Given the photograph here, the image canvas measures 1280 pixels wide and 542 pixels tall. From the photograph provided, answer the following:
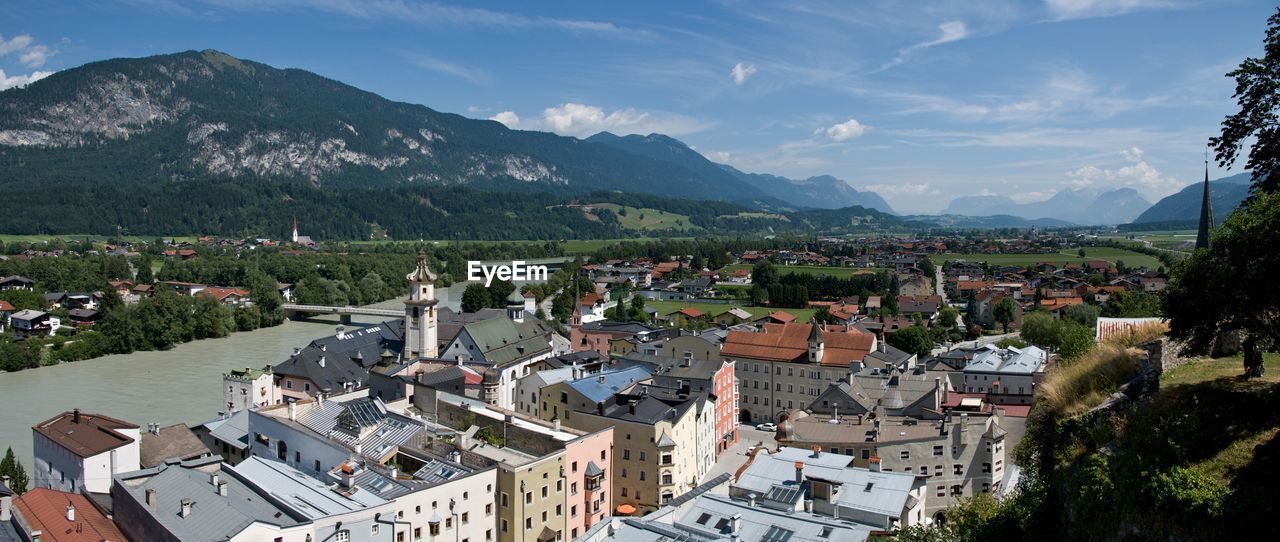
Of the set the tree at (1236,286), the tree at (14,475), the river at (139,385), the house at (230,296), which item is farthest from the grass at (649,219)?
the tree at (1236,286)

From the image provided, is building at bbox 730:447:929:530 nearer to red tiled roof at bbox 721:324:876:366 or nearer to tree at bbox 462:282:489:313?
red tiled roof at bbox 721:324:876:366

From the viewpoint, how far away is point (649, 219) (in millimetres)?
180625

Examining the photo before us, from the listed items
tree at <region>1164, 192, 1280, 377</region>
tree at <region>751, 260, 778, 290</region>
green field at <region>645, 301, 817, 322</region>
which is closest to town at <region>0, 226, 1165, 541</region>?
tree at <region>1164, 192, 1280, 377</region>

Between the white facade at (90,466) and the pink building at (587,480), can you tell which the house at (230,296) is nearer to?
the white facade at (90,466)

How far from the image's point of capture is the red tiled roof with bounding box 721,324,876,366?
97.4 feet

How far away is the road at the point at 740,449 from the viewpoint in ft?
72.6

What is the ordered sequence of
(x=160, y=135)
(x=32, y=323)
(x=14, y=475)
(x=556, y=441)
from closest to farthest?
1. (x=556, y=441)
2. (x=14, y=475)
3. (x=32, y=323)
4. (x=160, y=135)

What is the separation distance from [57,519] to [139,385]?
22211mm

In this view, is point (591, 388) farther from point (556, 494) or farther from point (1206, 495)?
point (1206, 495)

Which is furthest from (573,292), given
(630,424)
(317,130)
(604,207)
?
(317,130)

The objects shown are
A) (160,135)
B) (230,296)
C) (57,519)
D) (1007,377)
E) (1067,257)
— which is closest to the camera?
(57,519)

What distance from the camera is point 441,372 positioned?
22.6 m

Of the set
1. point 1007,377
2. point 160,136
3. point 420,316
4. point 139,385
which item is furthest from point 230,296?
point 160,136

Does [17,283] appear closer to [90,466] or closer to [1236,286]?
[90,466]
